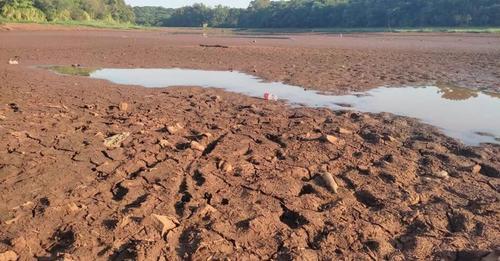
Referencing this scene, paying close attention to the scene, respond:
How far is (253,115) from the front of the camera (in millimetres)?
7414

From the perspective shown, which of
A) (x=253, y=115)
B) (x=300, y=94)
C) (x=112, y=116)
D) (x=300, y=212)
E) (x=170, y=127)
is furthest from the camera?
(x=300, y=94)

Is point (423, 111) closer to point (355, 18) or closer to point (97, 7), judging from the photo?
point (355, 18)

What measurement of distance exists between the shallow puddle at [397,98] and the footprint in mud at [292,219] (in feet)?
11.5

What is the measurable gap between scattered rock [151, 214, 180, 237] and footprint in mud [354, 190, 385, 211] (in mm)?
1714

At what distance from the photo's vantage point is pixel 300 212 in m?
3.88

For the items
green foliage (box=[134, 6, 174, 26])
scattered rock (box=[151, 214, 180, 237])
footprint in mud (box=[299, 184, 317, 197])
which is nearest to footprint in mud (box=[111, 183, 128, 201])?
scattered rock (box=[151, 214, 180, 237])

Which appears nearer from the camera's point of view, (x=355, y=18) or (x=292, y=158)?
(x=292, y=158)

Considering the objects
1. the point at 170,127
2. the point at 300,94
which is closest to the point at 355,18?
the point at 300,94

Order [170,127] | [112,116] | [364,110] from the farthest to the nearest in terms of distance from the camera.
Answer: [364,110]
[112,116]
[170,127]

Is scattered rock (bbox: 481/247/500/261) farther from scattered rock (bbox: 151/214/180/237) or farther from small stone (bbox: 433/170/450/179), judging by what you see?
scattered rock (bbox: 151/214/180/237)

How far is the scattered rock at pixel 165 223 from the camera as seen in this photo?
3.49 metres

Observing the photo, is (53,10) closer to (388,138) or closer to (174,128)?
(174,128)

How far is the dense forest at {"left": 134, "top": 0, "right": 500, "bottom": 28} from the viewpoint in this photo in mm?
49625

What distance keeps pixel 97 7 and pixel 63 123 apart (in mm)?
66037
